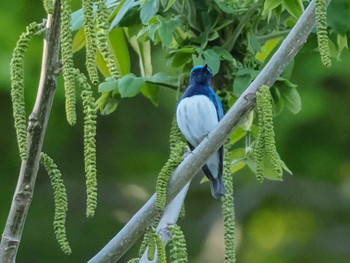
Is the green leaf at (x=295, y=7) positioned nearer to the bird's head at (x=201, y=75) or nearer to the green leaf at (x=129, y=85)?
the bird's head at (x=201, y=75)

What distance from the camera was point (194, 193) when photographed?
16.9 ft

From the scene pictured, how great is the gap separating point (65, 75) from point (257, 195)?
3.89 meters

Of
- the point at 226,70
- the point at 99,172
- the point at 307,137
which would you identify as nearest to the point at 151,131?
the point at 99,172

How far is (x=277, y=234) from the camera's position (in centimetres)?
512

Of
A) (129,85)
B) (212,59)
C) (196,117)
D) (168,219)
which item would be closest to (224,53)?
(212,59)

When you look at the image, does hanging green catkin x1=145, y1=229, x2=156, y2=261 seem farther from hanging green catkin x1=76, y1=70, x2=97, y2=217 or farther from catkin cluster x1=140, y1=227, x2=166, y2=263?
hanging green catkin x1=76, y1=70, x2=97, y2=217

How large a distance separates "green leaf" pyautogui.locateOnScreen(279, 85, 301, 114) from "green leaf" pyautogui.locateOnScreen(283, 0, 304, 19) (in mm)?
154

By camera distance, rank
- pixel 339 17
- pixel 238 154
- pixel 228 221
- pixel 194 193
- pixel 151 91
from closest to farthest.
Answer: pixel 228 221 → pixel 339 17 → pixel 151 91 → pixel 238 154 → pixel 194 193

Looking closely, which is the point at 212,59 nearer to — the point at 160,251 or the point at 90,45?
the point at 160,251

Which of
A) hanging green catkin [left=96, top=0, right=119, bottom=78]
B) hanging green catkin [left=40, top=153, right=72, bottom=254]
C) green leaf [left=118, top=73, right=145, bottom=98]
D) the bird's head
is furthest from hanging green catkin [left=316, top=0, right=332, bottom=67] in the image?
green leaf [left=118, top=73, right=145, bottom=98]

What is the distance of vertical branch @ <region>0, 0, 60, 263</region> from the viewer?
1261mm

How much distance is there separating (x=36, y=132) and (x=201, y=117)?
107 cm

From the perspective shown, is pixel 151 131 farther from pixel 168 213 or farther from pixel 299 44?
pixel 299 44

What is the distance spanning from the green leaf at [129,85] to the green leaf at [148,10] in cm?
11
